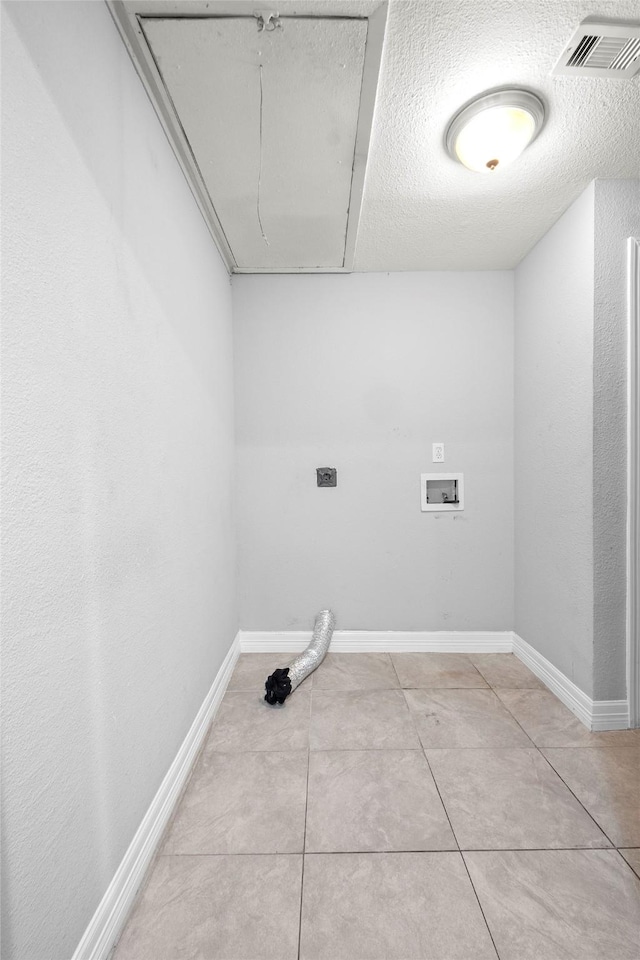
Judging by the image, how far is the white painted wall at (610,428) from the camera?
181 centimetres

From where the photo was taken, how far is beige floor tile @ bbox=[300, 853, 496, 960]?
0.99 m

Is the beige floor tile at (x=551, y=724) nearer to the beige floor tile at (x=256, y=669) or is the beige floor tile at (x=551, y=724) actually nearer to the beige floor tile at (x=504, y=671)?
the beige floor tile at (x=504, y=671)

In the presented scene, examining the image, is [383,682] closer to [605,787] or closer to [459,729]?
[459,729]

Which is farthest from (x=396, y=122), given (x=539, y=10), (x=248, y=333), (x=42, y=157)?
(x=248, y=333)

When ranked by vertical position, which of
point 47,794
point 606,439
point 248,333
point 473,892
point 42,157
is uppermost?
point 248,333

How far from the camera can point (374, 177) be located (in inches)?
68.8

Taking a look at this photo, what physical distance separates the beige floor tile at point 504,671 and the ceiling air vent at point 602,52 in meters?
2.50

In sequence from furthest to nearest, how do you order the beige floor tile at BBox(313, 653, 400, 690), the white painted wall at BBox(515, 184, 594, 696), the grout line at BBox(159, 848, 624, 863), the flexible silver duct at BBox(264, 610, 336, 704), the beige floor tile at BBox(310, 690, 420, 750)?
1. the beige floor tile at BBox(313, 653, 400, 690)
2. the flexible silver duct at BBox(264, 610, 336, 704)
3. the white painted wall at BBox(515, 184, 594, 696)
4. the beige floor tile at BBox(310, 690, 420, 750)
5. the grout line at BBox(159, 848, 624, 863)

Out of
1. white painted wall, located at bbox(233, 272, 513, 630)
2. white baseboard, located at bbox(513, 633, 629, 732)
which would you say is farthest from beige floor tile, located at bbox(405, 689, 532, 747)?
white painted wall, located at bbox(233, 272, 513, 630)

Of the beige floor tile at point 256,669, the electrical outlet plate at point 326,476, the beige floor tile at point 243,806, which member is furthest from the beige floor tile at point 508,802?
the electrical outlet plate at point 326,476

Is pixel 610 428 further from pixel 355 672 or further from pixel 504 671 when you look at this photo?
pixel 355 672

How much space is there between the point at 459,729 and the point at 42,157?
2280 millimetres

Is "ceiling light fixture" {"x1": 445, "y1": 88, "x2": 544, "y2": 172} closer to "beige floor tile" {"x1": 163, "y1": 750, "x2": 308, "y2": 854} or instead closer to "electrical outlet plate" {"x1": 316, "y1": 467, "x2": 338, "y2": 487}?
"electrical outlet plate" {"x1": 316, "y1": 467, "x2": 338, "y2": 487}

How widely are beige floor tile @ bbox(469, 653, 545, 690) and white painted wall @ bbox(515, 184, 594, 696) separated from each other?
0.51 ft
